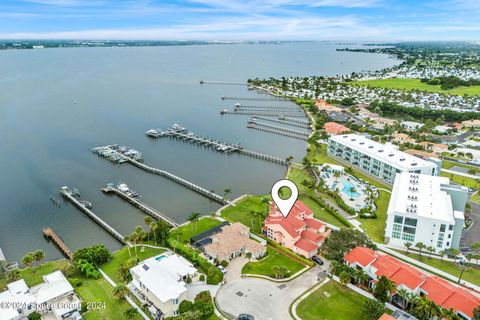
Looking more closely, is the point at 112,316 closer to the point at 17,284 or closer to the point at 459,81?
the point at 17,284

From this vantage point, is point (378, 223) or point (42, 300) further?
point (378, 223)

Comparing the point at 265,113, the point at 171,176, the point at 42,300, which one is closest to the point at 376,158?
the point at 171,176

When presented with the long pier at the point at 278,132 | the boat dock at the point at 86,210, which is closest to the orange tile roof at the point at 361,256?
the boat dock at the point at 86,210

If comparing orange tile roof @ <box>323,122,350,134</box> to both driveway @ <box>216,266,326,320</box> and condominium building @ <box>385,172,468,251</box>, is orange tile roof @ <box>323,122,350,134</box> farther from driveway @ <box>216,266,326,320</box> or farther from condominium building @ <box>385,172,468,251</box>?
driveway @ <box>216,266,326,320</box>

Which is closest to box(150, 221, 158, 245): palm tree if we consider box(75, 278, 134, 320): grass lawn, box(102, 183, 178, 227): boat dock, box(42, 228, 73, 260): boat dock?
box(102, 183, 178, 227): boat dock

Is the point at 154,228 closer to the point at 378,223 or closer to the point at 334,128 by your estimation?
the point at 378,223

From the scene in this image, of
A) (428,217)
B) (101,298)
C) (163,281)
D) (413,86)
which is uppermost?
(413,86)

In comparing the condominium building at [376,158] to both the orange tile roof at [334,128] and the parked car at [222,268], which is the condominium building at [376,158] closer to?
the orange tile roof at [334,128]
